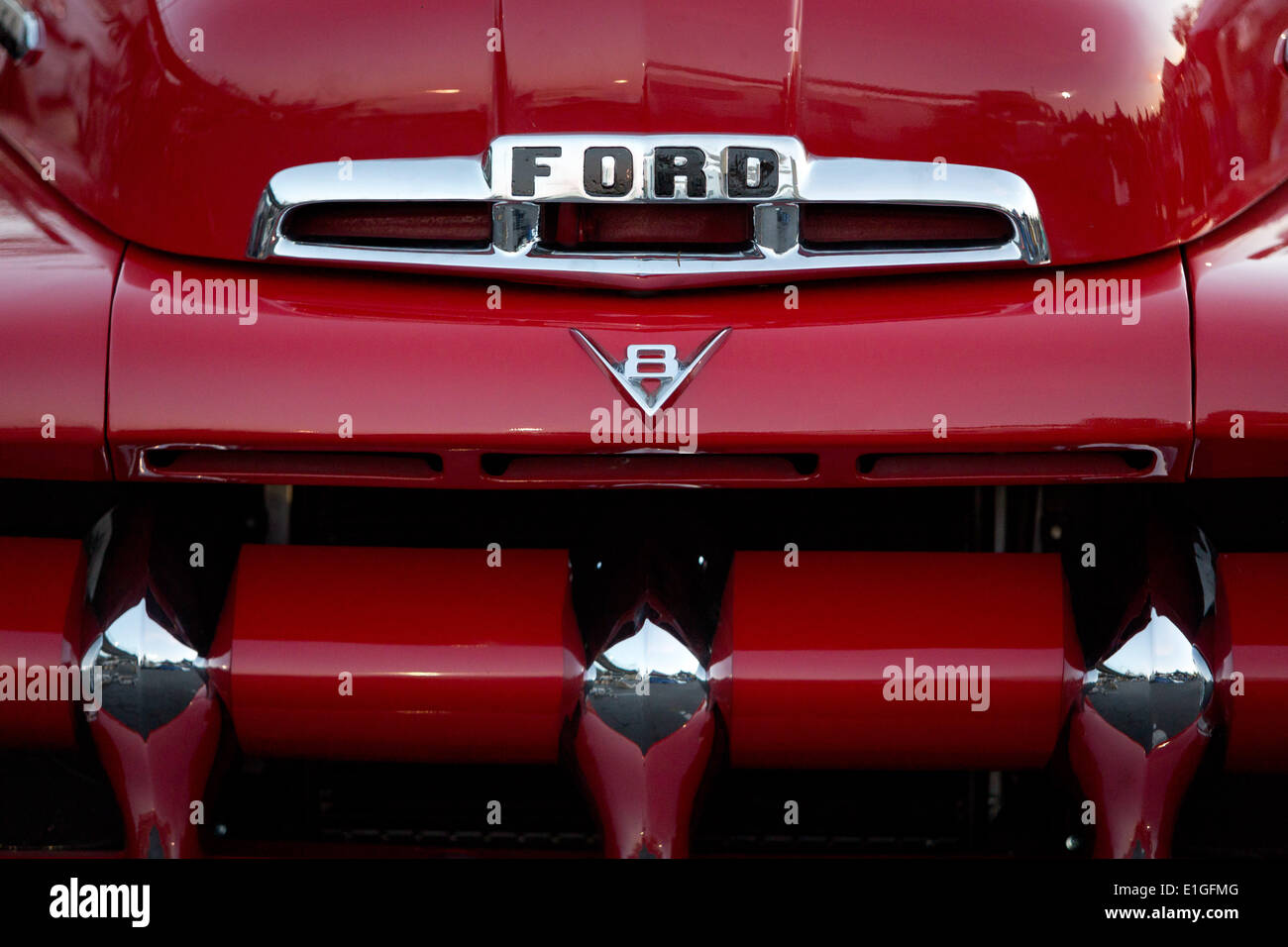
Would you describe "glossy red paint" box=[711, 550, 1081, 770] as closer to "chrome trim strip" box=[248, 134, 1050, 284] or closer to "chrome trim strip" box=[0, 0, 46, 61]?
"chrome trim strip" box=[248, 134, 1050, 284]

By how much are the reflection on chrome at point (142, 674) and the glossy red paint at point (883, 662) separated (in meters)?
0.60

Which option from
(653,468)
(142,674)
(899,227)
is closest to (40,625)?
(142,674)

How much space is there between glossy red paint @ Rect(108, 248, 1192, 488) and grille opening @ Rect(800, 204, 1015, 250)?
80 millimetres

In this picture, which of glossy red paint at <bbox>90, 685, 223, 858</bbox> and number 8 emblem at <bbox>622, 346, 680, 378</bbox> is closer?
number 8 emblem at <bbox>622, 346, 680, 378</bbox>

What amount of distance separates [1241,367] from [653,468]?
2.01ft

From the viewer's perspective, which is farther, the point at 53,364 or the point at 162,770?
the point at 162,770

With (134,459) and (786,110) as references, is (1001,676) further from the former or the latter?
(134,459)

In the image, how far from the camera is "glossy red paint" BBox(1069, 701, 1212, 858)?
5.04ft

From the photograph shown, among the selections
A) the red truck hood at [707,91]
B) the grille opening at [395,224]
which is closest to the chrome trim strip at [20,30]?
the red truck hood at [707,91]

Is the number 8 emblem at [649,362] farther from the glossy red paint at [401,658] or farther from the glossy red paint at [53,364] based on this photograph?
the glossy red paint at [53,364]

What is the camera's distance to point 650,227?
4.84ft

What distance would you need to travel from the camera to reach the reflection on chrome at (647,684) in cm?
151

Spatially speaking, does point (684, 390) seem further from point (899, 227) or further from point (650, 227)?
point (899, 227)

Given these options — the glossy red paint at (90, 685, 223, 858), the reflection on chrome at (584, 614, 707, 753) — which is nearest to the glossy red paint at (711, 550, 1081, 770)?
the reflection on chrome at (584, 614, 707, 753)
